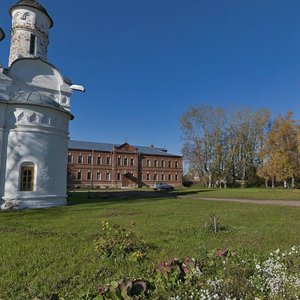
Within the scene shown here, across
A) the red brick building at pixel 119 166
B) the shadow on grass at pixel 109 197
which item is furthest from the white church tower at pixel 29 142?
the red brick building at pixel 119 166

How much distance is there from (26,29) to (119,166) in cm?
3859

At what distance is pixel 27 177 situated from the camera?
51.2 ft

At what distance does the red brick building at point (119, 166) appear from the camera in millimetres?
53438

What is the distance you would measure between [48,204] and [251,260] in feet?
45.3

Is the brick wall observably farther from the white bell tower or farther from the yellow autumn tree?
the white bell tower

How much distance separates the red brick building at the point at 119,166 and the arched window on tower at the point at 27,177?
3614 cm

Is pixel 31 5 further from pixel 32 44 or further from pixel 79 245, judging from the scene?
pixel 79 245

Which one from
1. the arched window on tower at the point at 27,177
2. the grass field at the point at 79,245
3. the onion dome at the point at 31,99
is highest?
the onion dome at the point at 31,99

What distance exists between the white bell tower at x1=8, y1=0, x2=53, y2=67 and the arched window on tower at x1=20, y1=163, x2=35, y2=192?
914cm

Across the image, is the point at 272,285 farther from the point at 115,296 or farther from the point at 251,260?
the point at 115,296

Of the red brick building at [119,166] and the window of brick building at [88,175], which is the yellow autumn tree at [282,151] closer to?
the red brick building at [119,166]

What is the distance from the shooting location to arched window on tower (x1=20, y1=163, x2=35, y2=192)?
1549 centimetres

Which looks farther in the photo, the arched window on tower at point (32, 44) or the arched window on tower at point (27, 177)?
the arched window on tower at point (32, 44)

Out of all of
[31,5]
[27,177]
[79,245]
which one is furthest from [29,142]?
[31,5]
